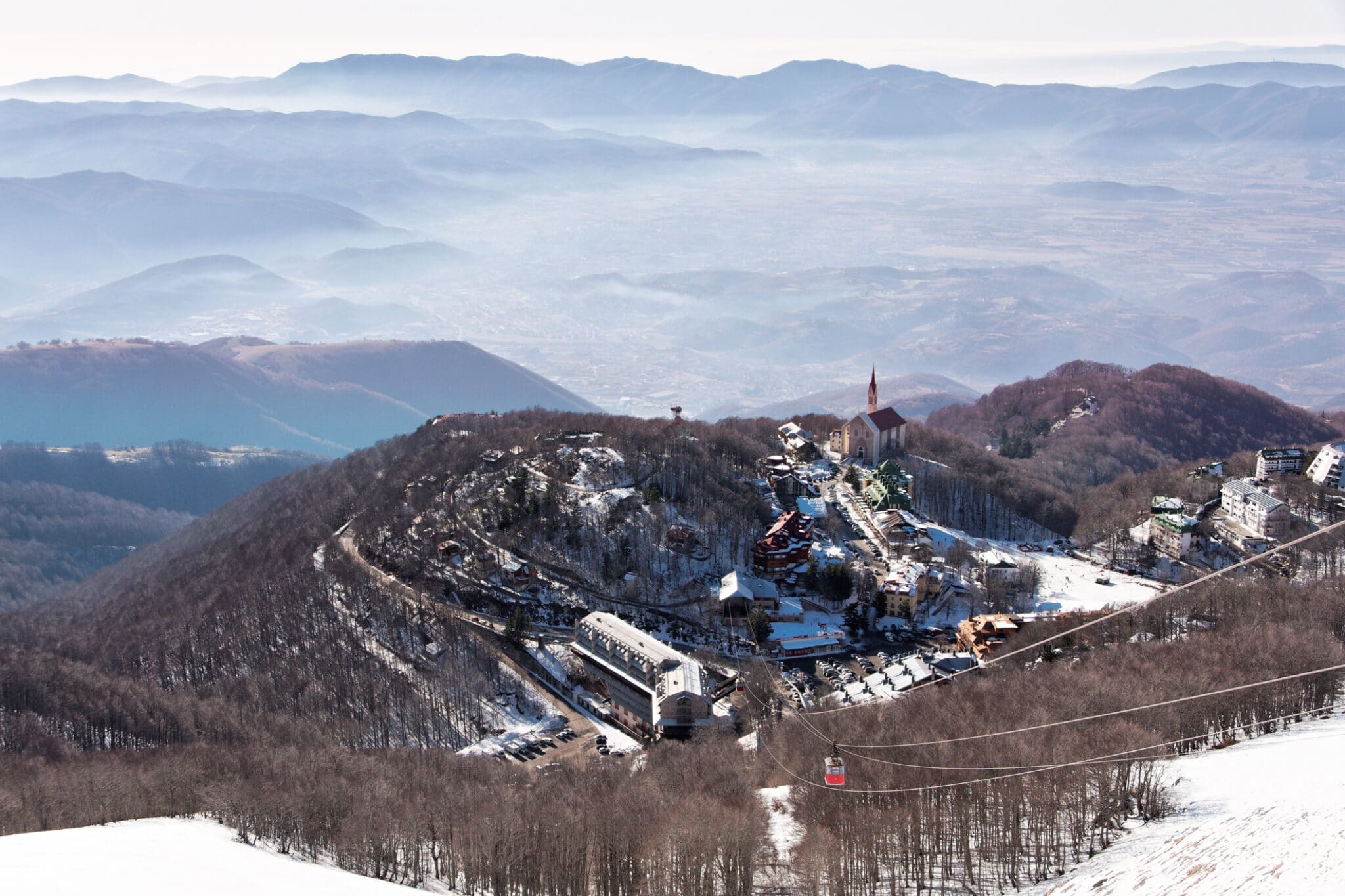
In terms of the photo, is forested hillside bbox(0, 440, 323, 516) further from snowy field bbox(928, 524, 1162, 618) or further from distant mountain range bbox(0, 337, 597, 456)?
snowy field bbox(928, 524, 1162, 618)

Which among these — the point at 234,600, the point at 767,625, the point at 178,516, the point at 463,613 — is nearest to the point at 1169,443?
the point at 767,625

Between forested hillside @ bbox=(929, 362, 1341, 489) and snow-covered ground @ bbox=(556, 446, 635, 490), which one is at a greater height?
snow-covered ground @ bbox=(556, 446, 635, 490)

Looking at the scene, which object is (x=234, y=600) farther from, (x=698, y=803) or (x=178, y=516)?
(x=178, y=516)

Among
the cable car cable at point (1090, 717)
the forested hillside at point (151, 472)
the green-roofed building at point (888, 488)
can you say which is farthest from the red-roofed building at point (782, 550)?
the forested hillside at point (151, 472)

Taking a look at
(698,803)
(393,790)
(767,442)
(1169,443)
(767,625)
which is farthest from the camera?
(1169,443)

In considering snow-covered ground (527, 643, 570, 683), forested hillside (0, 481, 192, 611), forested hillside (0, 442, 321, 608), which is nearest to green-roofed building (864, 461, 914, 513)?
snow-covered ground (527, 643, 570, 683)

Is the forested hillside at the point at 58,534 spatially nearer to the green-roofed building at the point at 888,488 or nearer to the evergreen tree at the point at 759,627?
the evergreen tree at the point at 759,627
